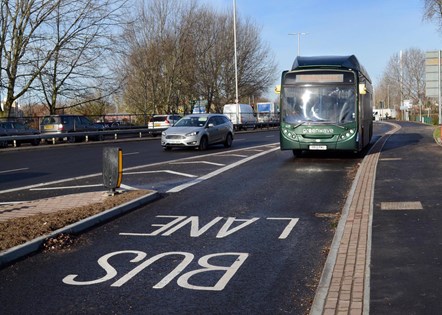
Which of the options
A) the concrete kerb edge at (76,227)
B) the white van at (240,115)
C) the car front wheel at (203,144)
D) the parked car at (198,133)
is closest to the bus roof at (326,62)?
the parked car at (198,133)

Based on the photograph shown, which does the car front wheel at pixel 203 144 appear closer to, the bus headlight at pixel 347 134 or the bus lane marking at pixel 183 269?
the bus headlight at pixel 347 134

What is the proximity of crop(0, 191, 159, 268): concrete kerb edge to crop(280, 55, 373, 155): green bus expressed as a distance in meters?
7.89

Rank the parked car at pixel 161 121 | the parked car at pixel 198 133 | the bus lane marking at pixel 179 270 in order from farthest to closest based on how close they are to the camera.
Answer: the parked car at pixel 161 121, the parked car at pixel 198 133, the bus lane marking at pixel 179 270

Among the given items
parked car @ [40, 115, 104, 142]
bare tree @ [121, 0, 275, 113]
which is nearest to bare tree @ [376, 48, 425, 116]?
bare tree @ [121, 0, 275, 113]

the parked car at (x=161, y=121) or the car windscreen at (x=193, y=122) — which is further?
the parked car at (x=161, y=121)

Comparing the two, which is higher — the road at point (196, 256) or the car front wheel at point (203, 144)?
the car front wheel at point (203, 144)

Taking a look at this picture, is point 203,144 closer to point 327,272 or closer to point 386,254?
point 386,254

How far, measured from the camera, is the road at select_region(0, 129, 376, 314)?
201 inches

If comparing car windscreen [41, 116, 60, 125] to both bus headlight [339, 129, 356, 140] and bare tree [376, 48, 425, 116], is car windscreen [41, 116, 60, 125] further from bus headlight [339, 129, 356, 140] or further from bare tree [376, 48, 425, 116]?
bare tree [376, 48, 425, 116]

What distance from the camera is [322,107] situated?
1777 cm

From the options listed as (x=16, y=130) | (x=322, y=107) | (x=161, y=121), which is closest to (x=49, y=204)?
(x=322, y=107)

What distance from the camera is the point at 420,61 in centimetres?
10712

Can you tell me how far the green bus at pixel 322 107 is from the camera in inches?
693

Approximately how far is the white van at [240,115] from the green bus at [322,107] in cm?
3241
